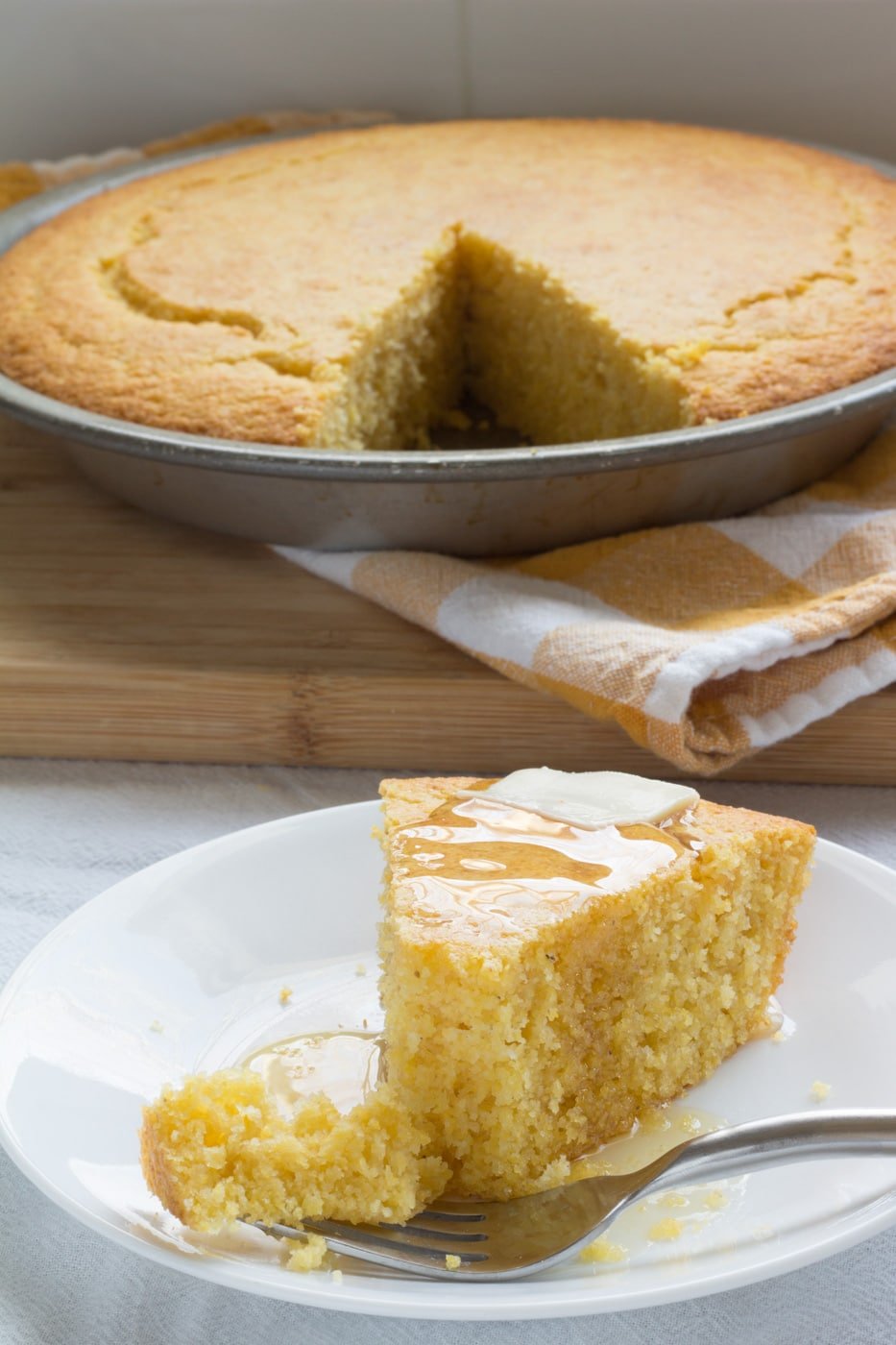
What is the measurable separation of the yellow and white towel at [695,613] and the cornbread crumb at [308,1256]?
88 centimetres

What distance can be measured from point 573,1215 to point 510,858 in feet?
1.00

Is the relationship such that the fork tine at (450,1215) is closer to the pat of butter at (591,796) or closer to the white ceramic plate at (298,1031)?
the white ceramic plate at (298,1031)

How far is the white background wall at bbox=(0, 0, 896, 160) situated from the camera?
314 cm

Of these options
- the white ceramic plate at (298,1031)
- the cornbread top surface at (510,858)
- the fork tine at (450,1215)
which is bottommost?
the fork tine at (450,1215)

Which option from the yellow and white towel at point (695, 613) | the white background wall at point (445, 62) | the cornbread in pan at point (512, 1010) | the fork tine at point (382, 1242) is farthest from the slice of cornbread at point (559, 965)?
the white background wall at point (445, 62)

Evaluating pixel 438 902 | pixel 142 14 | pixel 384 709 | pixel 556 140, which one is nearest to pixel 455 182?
pixel 556 140

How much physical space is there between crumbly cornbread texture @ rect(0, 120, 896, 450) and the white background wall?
231 millimetres

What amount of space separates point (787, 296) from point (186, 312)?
3.22ft

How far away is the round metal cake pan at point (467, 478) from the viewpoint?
2000 mm

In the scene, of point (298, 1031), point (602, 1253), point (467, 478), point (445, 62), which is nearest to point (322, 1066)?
→ point (298, 1031)

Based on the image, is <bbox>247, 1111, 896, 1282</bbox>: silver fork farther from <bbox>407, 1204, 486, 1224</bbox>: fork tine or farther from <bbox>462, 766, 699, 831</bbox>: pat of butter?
<bbox>462, 766, 699, 831</bbox>: pat of butter

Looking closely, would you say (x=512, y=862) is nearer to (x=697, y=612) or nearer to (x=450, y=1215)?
(x=450, y=1215)

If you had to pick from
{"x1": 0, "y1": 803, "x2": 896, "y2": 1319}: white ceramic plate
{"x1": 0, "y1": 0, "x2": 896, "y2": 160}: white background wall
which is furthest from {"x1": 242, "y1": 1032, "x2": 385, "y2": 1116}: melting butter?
{"x1": 0, "y1": 0, "x2": 896, "y2": 160}: white background wall

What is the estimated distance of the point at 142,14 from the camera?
3.29 m
